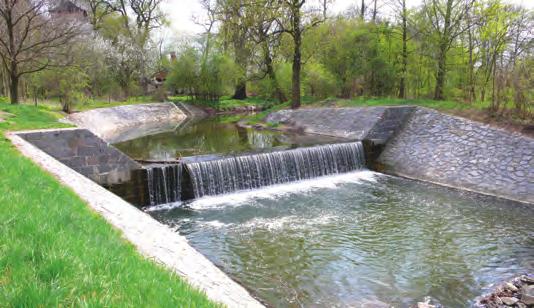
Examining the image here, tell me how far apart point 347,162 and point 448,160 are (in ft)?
12.0

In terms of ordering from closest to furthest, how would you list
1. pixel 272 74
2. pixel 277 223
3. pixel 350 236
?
pixel 350 236
pixel 277 223
pixel 272 74

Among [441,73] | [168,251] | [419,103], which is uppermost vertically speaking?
[441,73]

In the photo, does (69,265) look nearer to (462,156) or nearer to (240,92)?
(462,156)

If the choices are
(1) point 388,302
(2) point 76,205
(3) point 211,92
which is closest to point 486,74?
(1) point 388,302

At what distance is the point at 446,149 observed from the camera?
13.3 meters

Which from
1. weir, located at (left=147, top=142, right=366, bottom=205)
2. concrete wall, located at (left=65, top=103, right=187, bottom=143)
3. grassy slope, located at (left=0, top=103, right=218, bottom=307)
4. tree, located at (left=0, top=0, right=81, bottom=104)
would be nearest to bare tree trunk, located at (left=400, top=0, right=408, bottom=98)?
weir, located at (left=147, top=142, right=366, bottom=205)

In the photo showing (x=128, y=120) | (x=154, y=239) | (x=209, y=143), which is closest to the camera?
(x=154, y=239)

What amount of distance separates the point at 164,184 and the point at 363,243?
6.18m

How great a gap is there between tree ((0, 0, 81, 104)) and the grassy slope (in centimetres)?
1526

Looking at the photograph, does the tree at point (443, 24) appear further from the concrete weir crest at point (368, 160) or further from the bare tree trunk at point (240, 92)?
the bare tree trunk at point (240, 92)

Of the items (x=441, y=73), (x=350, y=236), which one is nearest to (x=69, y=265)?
(x=350, y=236)

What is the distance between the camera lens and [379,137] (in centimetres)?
1602

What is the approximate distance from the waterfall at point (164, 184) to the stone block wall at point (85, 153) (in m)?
0.68

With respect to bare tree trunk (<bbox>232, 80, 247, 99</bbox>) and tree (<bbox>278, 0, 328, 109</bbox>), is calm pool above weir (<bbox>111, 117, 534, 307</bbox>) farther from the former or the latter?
bare tree trunk (<bbox>232, 80, 247, 99</bbox>)
